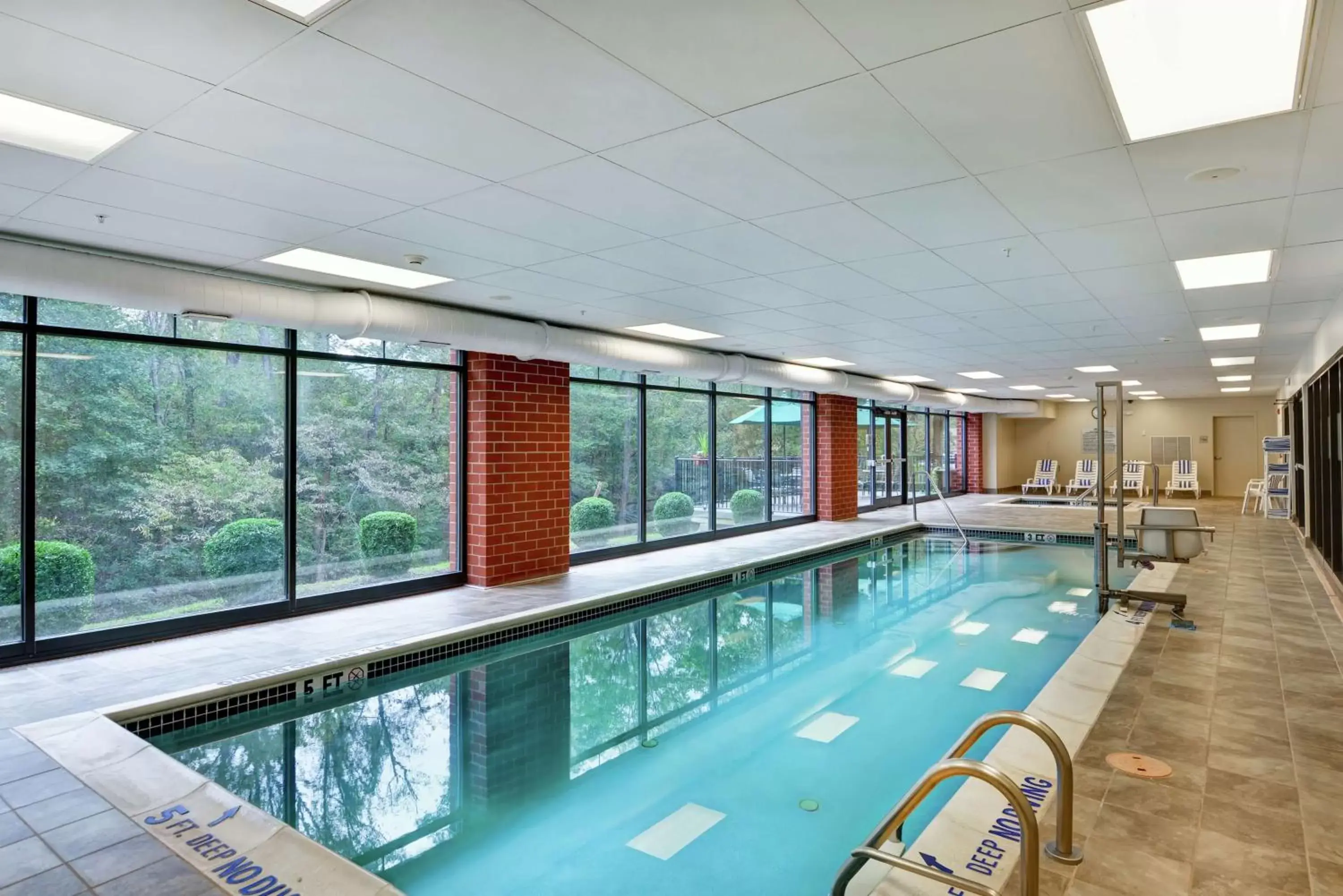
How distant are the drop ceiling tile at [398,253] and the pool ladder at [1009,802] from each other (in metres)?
3.48

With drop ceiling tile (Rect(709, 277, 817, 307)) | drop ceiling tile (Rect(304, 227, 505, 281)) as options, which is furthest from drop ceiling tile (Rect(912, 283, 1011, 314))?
drop ceiling tile (Rect(304, 227, 505, 281))

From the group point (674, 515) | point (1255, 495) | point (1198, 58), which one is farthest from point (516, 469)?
point (1255, 495)

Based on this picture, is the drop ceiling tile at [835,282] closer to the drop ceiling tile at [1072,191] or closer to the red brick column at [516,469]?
the drop ceiling tile at [1072,191]

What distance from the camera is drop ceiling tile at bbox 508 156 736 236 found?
9.91 feet

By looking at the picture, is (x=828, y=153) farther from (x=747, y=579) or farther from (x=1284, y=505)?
(x=1284, y=505)

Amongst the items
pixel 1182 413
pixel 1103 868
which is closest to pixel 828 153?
pixel 1103 868

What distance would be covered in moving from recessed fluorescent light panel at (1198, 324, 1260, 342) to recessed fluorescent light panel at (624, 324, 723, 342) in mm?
4533

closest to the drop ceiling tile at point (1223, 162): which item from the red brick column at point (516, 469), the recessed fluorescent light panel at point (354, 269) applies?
the recessed fluorescent light panel at point (354, 269)

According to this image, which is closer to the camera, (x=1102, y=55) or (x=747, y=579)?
(x=1102, y=55)

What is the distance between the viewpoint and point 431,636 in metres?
4.82

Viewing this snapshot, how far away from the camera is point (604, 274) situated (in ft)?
15.5

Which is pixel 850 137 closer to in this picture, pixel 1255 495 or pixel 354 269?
pixel 354 269

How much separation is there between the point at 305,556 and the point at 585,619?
7.25 ft

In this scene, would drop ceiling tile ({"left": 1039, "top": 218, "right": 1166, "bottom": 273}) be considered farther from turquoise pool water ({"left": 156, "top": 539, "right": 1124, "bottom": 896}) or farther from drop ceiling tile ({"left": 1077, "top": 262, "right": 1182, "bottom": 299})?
turquoise pool water ({"left": 156, "top": 539, "right": 1124, "bottom": 896})
